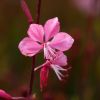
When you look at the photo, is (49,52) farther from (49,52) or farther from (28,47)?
(28,47)

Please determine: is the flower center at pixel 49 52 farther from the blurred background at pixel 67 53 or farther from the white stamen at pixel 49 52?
the blurred background at pixel 67 53

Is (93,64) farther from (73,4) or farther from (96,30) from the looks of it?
(73,4)

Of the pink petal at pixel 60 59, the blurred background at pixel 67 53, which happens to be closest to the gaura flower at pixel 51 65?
the pink petal at pixel 60 59

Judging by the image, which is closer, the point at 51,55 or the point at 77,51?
the point at 51,55

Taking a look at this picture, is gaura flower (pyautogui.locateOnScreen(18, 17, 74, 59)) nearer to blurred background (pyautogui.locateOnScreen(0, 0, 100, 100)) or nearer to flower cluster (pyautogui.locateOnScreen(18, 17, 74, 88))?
flower cluster (pyautogui.locateOnScreen(18, 17, 74, 88))

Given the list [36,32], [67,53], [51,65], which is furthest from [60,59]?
[67,53]

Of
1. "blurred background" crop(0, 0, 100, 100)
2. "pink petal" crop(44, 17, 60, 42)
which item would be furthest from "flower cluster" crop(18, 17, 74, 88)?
"blurred background" crop(0, 0, 100, 100)

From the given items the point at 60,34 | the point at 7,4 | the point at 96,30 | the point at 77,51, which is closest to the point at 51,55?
the point at 60,34

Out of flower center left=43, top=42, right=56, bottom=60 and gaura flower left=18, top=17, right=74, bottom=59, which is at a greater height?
gaura flower left=18, top=17, right=74, bottom=59
